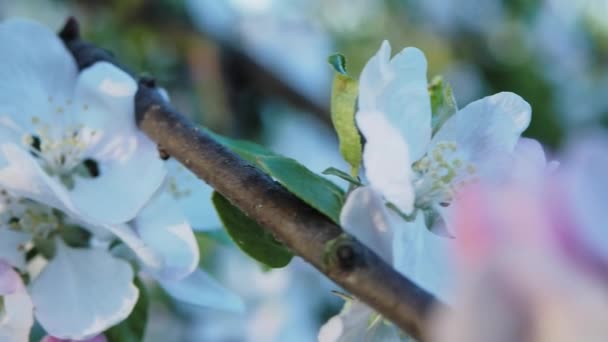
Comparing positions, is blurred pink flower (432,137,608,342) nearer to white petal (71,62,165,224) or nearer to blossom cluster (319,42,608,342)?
blossom cluster (319,42,608,342)

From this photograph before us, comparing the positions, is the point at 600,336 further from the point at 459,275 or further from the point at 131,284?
the point at 131,284

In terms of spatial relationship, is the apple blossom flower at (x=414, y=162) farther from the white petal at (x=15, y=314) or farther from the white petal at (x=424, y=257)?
the white petal at (x=15, y=314)

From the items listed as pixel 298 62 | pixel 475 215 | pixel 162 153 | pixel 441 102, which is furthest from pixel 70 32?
pixel 298 62

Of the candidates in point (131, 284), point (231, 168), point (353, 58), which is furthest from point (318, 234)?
point (353, 58)

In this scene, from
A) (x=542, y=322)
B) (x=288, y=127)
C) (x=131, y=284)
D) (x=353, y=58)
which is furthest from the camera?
(x=353, y=58)

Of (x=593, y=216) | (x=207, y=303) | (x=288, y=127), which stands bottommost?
(x=288, y=127)

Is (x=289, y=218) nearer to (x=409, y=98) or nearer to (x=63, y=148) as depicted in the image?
(x=409, y=98)

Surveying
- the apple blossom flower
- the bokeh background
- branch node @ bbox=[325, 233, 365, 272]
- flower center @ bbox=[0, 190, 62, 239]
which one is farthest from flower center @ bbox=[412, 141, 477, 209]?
the bokeh background
